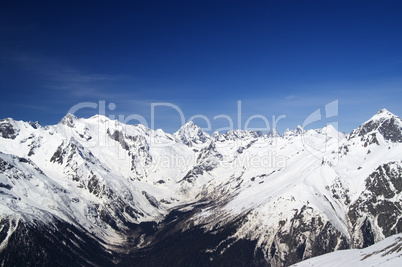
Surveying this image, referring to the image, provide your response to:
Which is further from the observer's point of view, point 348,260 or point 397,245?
point 348,260

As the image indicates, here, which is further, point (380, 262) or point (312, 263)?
point (312, 263)

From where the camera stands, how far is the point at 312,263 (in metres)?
200

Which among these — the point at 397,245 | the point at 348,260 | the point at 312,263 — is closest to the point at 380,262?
the point at 397,245

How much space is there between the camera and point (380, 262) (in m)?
147

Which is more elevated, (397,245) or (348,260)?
(397,245)

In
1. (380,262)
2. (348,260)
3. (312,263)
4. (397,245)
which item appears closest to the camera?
(380,262)

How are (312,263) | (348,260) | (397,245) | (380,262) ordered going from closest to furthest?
(380,262)
(397,245)
(348,260)
(312,263)

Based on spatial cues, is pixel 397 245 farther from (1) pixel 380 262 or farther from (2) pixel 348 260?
(2) pixel 348 260

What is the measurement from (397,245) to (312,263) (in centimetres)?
5220

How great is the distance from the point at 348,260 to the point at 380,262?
31.9m

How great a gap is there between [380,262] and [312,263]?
185 ft

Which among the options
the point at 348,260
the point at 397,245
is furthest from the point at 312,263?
the point at 397,245

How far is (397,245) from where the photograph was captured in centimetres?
15762

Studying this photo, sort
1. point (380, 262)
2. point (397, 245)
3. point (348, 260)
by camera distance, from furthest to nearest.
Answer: point (348, 260), point (397, 245), point (380, 262)
